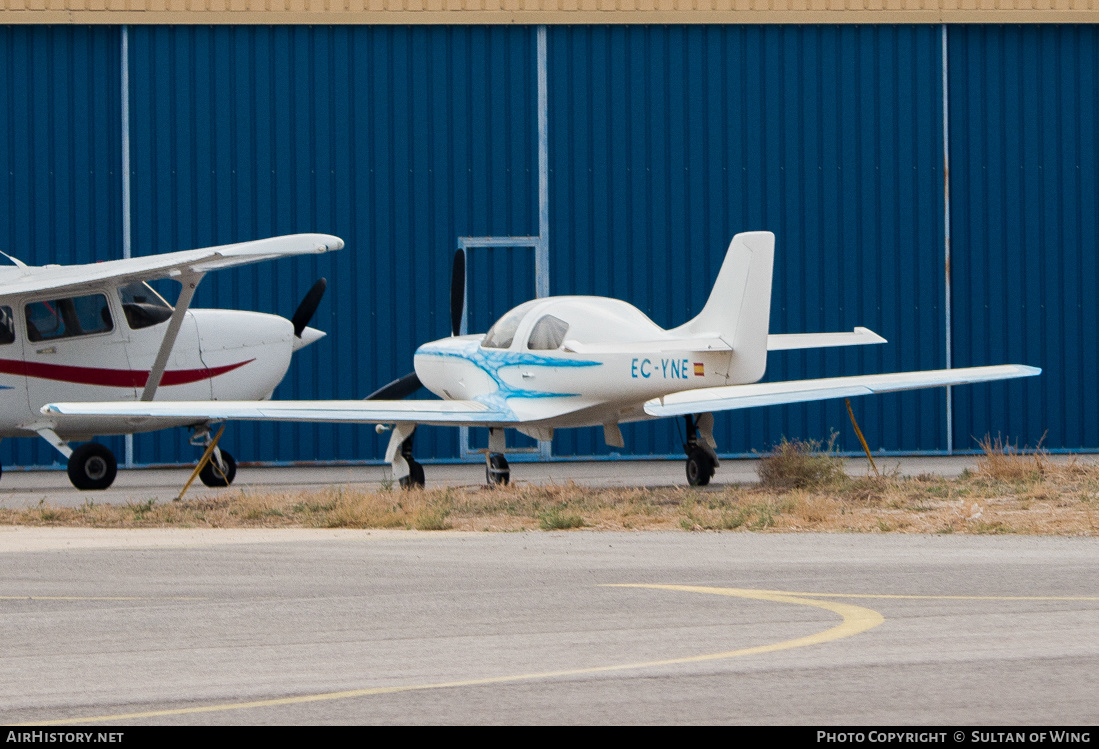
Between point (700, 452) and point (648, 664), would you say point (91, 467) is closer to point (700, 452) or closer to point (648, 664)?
point (700, 452)

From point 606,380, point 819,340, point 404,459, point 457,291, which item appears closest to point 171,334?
point 404,459

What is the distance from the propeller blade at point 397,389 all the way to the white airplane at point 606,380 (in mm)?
1625

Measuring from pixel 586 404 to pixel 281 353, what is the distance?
5153 mm

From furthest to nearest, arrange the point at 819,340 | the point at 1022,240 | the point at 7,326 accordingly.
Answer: the point at 1022,240 → the point at 7,326 → the point at 819,340

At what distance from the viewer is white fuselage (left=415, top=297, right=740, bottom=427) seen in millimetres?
14797

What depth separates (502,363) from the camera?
632 inches

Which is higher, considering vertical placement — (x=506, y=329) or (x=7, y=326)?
(x=7, y=326)

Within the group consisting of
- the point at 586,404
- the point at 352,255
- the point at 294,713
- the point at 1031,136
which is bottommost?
the point at 294,713

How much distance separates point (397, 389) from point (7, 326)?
15.1 feet

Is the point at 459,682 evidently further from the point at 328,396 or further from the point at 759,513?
the point at 328,396

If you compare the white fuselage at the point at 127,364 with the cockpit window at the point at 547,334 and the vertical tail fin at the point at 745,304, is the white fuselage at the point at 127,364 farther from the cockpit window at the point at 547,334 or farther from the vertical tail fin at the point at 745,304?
the vertical tail fin at the point at 745,304

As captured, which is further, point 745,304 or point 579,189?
point 579,189

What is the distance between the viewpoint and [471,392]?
1661 centimetres

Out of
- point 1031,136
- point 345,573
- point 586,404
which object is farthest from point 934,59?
point 345,573
